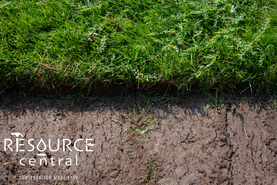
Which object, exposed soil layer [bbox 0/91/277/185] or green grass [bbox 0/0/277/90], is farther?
green grass [bbox 0/0/277/90]

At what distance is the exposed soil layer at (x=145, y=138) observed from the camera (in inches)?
A: 67.9

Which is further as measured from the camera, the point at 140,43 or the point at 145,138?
the point at 140,43

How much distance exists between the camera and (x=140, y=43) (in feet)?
6.50

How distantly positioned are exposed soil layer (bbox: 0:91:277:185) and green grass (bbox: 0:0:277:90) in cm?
18

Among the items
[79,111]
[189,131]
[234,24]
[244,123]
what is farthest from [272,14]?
[79,111]

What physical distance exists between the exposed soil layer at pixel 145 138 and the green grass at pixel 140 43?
0.58 feet

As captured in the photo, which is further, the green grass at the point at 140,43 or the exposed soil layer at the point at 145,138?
the green grass at the point at 140,43

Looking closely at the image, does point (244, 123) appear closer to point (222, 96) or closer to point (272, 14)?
point (222, 96)

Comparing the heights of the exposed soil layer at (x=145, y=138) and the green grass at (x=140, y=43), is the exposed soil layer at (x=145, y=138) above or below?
below

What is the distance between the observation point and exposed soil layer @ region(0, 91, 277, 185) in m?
1.72

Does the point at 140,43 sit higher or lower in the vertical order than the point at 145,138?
higher

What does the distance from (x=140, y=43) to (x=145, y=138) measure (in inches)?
30.2

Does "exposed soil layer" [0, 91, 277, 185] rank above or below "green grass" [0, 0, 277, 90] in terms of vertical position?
below

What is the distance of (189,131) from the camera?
183 cm
